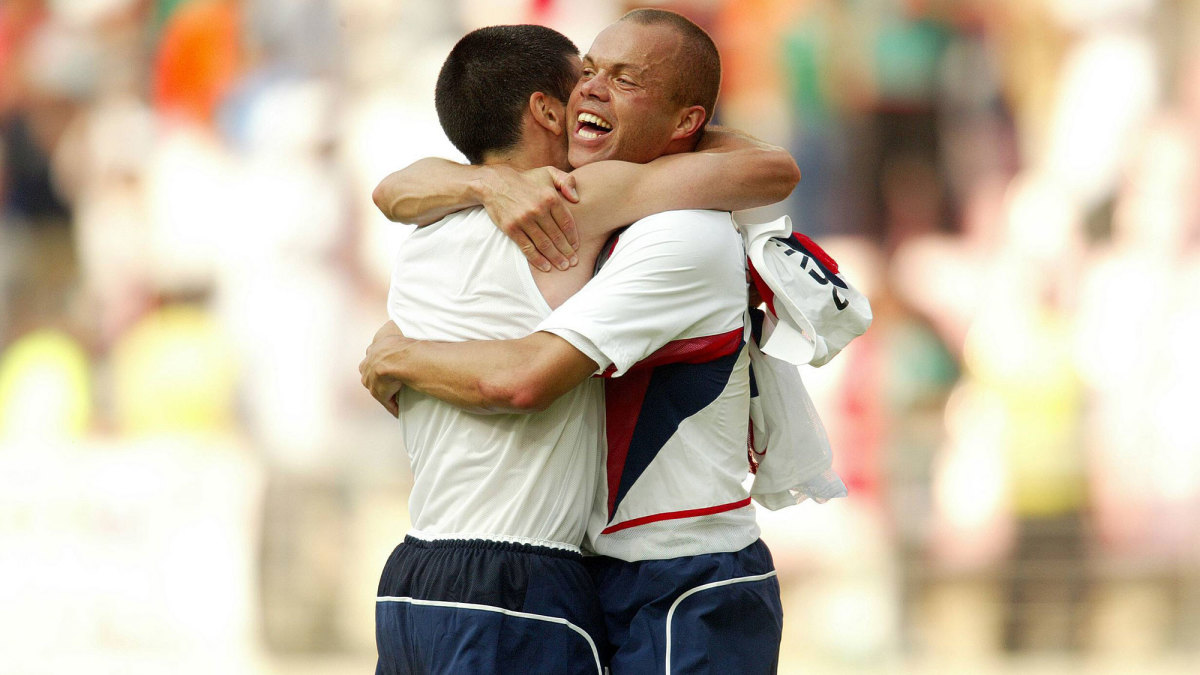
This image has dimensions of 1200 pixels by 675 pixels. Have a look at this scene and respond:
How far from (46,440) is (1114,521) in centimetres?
597

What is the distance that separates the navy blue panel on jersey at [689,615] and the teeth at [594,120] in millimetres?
812

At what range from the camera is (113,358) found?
784 centimetres

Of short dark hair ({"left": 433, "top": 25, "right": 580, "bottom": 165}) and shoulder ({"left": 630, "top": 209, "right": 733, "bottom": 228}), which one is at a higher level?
short dark hair ({"left": 433, "top": 25, "right": 580, "bottom": 165})

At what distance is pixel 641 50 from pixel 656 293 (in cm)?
50

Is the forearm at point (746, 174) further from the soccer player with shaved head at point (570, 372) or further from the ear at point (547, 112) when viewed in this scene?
the ear at point (547, 112)

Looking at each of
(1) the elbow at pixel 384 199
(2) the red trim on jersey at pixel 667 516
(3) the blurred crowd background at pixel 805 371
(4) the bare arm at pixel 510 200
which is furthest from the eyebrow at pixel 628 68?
(3) the blurred crowd background at pixel 805 371

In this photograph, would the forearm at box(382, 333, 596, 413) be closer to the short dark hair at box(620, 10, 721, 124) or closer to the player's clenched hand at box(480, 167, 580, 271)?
the player's clenched hand at box(480, 167, 580, 271)

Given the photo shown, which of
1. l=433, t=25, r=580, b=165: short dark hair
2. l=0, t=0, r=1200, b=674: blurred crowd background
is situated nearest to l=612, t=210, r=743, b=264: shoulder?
l=433, t=25, r=580, b=165: short dark hair

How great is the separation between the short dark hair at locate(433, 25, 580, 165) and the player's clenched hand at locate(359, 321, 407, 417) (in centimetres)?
38

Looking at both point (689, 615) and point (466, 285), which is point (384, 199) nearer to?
point (466, 285)

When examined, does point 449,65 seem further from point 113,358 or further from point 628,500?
point 113,358

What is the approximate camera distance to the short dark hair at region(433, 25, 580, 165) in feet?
8.34

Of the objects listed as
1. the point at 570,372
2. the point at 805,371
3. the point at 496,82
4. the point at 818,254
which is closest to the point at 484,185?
the point at 496,82

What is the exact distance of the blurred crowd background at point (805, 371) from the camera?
7152 millimetres
